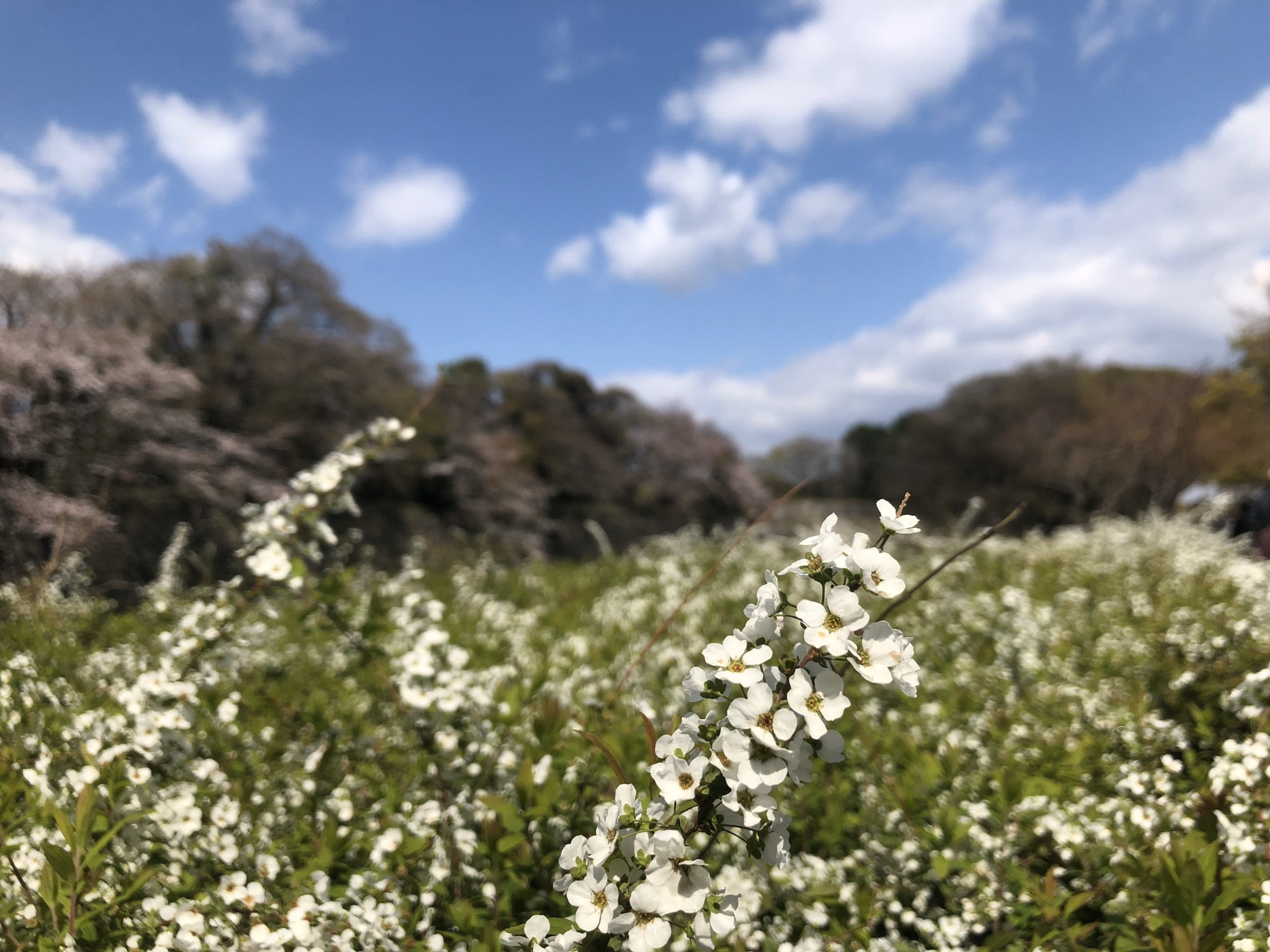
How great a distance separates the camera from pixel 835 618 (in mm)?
1263

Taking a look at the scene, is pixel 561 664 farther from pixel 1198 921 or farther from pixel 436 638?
pixel 1198 921

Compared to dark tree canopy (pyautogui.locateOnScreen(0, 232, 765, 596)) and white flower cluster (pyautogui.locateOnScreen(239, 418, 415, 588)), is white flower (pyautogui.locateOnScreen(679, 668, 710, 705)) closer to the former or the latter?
white flower cluster (pyautogui.locateOnScreen(239, 418, 415, 588))

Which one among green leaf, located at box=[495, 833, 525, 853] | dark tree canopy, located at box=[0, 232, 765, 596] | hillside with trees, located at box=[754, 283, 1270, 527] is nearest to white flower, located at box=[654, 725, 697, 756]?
green leaf, located at box=[495, 833, 525, 853]

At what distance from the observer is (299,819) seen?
2541 mm

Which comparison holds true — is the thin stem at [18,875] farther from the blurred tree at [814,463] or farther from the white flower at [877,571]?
the blurred tree at [814,463]

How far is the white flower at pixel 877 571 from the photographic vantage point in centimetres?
125

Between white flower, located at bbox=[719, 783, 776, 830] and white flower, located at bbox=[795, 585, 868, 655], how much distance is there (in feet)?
0.89

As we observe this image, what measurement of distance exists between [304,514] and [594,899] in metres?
2.22

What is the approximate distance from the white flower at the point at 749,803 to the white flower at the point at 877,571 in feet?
1.37

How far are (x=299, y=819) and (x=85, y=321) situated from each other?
8.89 m

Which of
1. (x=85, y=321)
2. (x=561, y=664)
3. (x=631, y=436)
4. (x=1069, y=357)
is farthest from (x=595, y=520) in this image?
(x=1069, y=357)

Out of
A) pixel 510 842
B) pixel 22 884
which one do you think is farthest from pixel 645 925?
pixel 22 884

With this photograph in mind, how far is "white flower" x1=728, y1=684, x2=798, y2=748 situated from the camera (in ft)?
3.84

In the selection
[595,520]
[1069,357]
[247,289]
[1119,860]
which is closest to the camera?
[1119,860]
